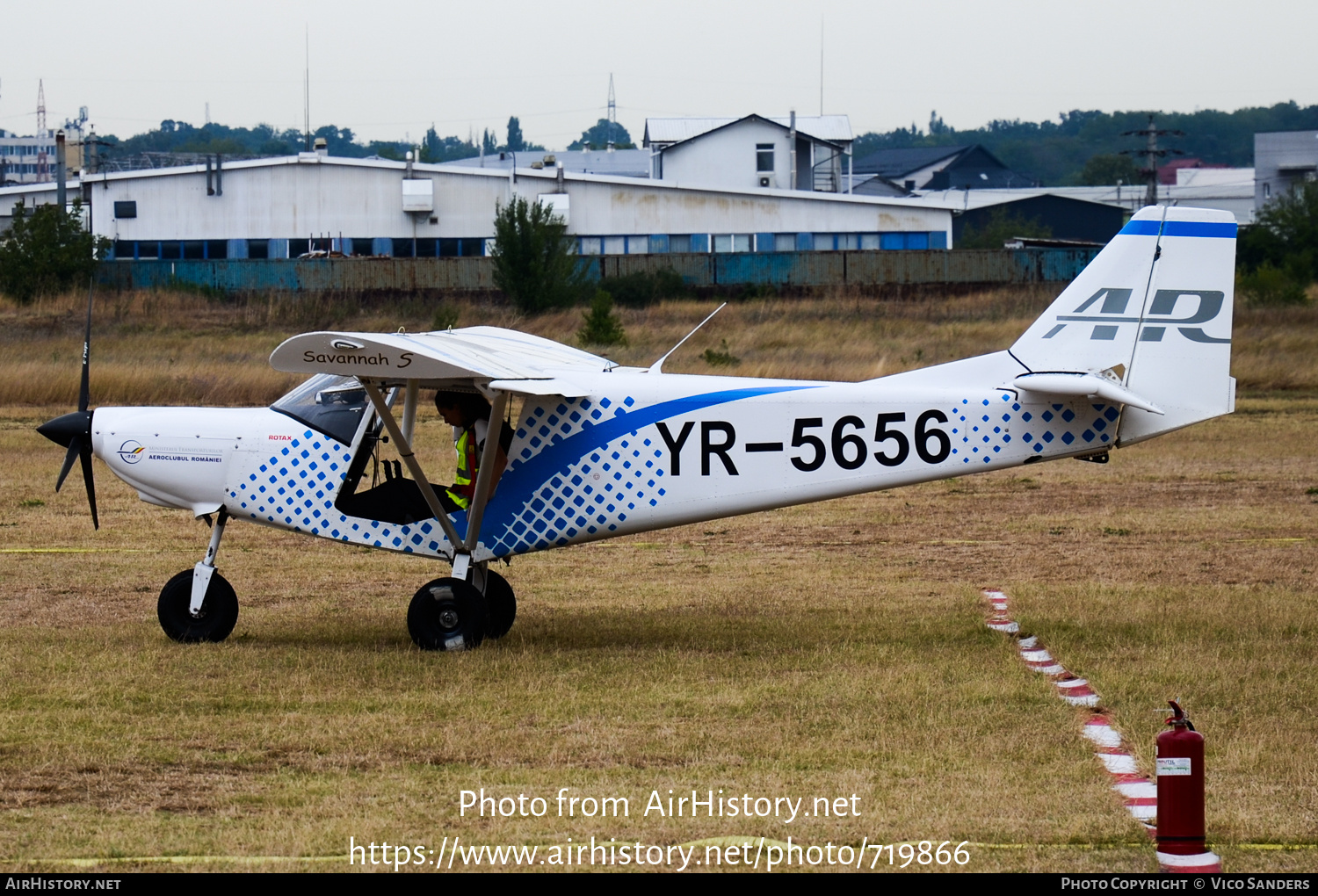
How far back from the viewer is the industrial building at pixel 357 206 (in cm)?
5919

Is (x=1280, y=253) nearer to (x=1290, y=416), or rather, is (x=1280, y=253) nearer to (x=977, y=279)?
(x=977, y=279)

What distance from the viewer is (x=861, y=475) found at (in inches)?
376

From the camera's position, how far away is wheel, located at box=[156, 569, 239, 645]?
32.3 ft

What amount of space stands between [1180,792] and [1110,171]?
15343 cm

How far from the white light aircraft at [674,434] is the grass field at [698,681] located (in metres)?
0.81

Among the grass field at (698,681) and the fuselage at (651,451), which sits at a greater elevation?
the fuselage at (651,451)

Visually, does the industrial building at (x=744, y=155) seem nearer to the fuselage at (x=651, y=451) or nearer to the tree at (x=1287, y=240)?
the tree at (x=1287, y=240)

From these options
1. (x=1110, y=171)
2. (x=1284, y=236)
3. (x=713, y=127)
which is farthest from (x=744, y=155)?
(x=1110, y=171)

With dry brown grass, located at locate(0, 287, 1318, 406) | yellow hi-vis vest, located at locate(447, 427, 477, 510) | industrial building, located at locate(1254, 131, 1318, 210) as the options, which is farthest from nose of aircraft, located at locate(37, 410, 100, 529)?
industrial building, located at locate(1254, 131, 1318, 210)

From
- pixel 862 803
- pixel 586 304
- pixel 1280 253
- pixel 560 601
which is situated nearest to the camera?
pixel 862 803

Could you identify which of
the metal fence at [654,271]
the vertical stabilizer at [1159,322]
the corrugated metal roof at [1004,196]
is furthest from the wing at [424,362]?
the corrugated metal roof at [1004,196]

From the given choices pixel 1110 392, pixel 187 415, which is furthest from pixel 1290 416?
pixel 187 415

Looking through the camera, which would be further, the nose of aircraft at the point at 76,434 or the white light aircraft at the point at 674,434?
the nose of aircraft at the point at 76,434

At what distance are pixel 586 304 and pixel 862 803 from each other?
4137 centimetres
